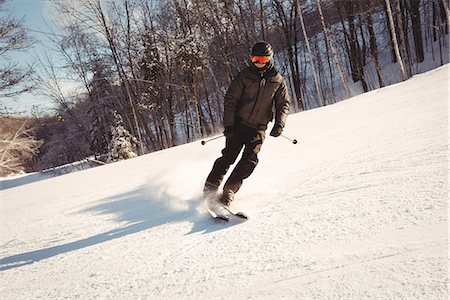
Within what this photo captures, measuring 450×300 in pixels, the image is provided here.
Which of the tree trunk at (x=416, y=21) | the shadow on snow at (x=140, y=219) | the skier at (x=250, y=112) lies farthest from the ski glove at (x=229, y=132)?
the tree trunk at (x=416, y=21)

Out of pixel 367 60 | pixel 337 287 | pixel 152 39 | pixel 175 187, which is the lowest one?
pixel 337 287

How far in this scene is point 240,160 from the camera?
3.04 meters

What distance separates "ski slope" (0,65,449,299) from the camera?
1.52 metres

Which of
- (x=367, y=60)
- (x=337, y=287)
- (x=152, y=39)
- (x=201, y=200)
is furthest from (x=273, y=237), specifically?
(x=367, y=60)

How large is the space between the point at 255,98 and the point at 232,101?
Result: 25cm

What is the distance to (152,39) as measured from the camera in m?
24.3

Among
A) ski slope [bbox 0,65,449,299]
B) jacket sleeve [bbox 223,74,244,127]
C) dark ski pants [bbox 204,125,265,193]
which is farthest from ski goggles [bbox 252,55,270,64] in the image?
ski slope [bbox 0,65,449,299]

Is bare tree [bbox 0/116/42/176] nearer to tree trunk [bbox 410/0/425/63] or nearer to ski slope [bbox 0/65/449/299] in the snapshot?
ski slope [bbox 0/65/449/299]

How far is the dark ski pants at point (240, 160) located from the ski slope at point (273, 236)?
0.76 feet

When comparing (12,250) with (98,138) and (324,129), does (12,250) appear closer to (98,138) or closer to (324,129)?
(324,129)

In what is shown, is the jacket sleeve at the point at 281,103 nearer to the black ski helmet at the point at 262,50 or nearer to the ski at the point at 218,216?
the black ski helmet at the point at 262,50

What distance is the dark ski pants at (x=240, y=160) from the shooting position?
Result: 2.95m

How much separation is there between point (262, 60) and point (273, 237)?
1770 mm

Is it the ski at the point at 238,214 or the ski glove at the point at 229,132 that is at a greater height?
the ski glove at the point at 229,132
